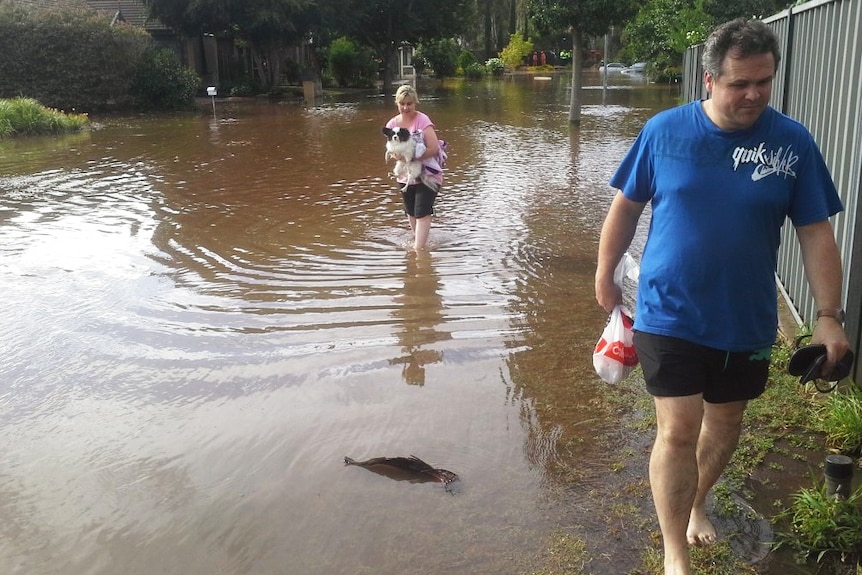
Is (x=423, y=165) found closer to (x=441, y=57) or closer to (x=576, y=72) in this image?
(x=576, y=72)

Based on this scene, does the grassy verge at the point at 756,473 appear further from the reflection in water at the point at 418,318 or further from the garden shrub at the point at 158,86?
the garden shrub at the point at 158,86

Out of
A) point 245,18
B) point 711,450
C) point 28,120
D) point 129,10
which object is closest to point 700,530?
point 711,450

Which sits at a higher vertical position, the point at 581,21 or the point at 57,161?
the point at 581,21

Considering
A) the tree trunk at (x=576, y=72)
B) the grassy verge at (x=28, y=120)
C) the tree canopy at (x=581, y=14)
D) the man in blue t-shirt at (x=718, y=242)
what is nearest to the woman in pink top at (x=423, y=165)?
the man in blue t-shirt at (x=718, y=242)

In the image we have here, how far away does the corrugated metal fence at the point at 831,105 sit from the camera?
13.4 ft

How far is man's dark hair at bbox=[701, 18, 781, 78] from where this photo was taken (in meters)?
2.61

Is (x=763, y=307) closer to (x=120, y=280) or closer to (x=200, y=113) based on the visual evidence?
(x=120, y=280)

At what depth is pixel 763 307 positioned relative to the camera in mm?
2742

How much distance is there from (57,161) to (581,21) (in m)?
10.9

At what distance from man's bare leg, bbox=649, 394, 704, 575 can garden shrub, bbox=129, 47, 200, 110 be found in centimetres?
2851

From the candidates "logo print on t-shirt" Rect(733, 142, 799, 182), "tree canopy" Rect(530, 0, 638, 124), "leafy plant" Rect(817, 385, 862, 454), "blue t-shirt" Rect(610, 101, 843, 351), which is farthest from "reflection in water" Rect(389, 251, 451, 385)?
"tree canopy" Rect(530, 0, 638, 124)

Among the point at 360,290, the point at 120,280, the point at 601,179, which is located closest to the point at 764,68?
the point at 360,290

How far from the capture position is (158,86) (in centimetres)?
2873

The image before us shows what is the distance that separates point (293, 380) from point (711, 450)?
2.71 meters
